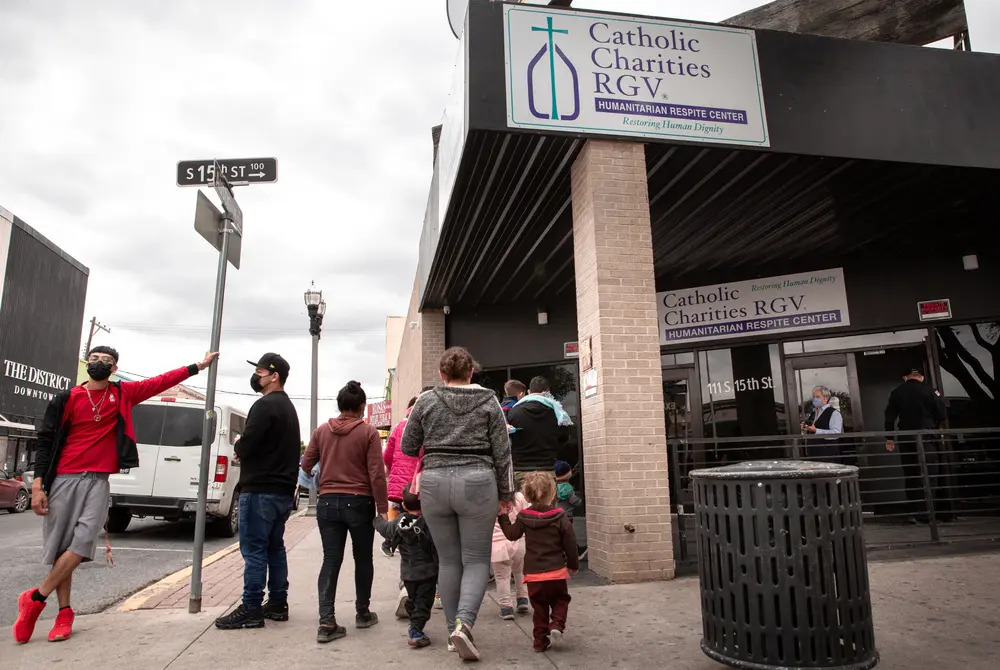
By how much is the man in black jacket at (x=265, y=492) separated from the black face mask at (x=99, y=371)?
913mm

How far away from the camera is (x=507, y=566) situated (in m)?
4.77

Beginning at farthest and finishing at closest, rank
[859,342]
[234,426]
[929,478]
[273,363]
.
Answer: [234,426], [859,342], [929,478], [273,363]

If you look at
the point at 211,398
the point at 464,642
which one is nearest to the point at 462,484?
the point at 464,642

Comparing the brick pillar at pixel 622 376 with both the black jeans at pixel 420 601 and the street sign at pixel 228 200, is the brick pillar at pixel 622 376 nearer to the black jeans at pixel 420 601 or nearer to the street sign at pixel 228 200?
the black jeans at pixel 420 601

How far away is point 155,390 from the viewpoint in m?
4.68

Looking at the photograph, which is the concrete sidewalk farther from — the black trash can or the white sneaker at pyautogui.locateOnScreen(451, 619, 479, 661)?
the black trash can

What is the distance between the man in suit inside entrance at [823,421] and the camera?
9.13m

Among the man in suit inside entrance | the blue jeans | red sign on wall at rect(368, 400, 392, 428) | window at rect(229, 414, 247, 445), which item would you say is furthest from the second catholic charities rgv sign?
red sign on wall at rect(368, 400, 392, 428)

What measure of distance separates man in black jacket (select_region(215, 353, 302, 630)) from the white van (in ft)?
18.8

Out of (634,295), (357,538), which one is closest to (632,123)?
(634,295)

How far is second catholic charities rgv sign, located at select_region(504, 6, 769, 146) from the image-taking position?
6.08m

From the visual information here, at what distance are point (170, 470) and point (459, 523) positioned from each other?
25.1 feet

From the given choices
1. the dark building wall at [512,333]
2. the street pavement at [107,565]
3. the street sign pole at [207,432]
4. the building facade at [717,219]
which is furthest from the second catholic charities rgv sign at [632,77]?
the dark building wall at [512,333]

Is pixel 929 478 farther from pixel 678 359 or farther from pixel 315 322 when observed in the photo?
pixel 315 322
